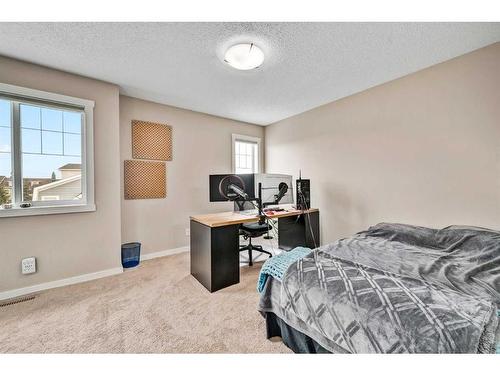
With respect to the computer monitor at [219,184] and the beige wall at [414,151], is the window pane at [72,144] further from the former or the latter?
the beige wall at [414,151]

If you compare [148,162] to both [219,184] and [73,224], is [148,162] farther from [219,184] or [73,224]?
[219,184]

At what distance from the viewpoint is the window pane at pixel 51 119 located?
2.20 metres

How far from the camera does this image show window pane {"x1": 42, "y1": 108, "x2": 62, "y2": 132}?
86.4 inches

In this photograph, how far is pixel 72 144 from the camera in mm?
2324

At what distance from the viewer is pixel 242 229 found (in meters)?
2.91

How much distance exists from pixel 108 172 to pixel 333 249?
271 cm

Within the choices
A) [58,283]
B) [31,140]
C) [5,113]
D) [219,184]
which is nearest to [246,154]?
[219,184]

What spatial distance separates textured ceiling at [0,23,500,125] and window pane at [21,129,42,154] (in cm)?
72

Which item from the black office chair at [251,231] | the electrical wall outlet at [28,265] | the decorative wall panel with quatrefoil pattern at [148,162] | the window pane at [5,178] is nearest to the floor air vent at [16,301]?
the electrical wall outlet at [28,265]

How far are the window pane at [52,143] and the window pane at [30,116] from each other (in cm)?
11

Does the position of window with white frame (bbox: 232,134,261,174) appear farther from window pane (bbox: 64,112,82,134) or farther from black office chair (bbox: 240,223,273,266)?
window pane (bbox: 64,112,82,134)

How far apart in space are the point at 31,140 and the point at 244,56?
2402 mm
